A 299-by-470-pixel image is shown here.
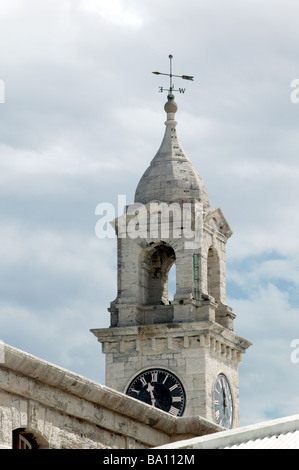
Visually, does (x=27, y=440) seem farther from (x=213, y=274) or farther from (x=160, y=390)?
(x=213, y=274)

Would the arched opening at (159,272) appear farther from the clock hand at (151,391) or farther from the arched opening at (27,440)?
the arched opening at (27,440)

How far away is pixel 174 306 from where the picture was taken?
51.9 metres

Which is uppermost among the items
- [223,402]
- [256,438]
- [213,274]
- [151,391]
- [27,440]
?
[213,274]

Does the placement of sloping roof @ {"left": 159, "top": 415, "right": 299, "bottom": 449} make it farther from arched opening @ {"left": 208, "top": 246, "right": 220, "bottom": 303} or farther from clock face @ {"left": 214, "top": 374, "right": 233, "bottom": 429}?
arched opening @ {"left": 208, "top": 246, "right": 220, "bottom": 303}

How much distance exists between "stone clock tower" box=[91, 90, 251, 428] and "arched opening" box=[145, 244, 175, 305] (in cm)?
3

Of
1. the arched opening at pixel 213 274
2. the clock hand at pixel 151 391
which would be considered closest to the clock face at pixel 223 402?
the clock hand at pixel 151 391

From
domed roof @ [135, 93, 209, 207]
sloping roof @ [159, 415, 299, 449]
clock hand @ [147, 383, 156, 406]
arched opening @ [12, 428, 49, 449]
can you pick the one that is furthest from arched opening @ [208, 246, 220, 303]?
sloping roof @ [159, 415, 299, 449]

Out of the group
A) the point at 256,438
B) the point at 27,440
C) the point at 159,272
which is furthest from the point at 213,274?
the point at 256,438

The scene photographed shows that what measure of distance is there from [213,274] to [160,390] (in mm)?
4762

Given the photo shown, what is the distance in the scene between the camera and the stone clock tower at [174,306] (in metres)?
51.4

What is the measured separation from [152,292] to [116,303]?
138cm

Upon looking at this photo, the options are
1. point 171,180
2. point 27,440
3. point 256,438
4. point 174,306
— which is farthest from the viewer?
point 171,180
